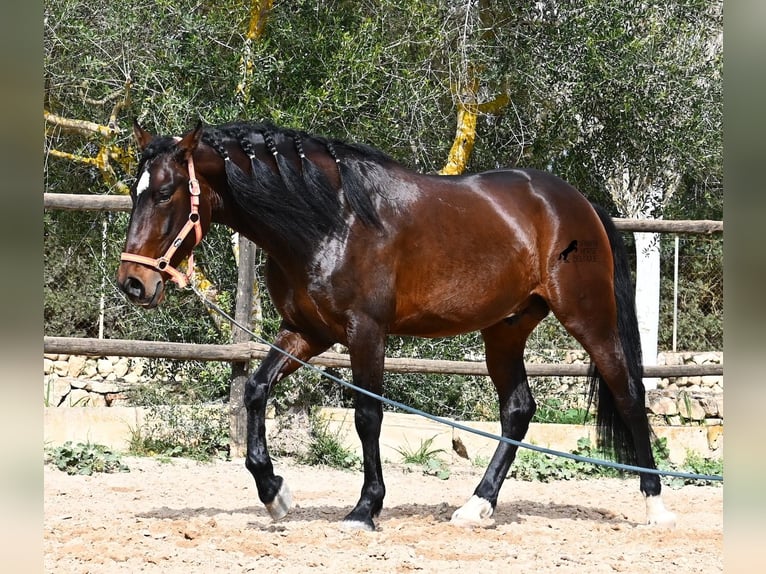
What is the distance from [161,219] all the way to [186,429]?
3.15 meters

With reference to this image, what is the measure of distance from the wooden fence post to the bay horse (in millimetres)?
2085

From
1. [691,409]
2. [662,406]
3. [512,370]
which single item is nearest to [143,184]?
[512,370]

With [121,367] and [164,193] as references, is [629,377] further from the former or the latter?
[121,367]

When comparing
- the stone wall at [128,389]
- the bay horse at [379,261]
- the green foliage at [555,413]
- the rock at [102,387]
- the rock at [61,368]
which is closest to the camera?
the bay horse at [379,261]

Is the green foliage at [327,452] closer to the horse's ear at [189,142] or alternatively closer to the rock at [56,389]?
the rock at [56,389]

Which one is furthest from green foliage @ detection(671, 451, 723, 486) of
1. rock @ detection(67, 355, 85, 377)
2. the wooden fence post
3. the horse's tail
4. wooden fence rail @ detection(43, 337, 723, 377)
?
rock @ detection(67, 355, 85, 377)

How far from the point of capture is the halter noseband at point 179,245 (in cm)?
383

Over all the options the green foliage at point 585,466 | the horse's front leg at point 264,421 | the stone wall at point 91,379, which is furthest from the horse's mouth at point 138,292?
the stone wall at point 91,379

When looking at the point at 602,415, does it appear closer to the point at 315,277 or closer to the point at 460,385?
the point at 315,277

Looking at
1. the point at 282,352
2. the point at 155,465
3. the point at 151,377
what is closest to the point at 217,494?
the point at 155,465

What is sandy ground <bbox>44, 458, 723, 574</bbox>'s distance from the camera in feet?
12.0

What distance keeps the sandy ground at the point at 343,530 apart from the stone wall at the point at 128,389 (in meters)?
1.73

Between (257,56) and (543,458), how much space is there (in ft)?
12.9

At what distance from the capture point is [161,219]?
3.90 meters
